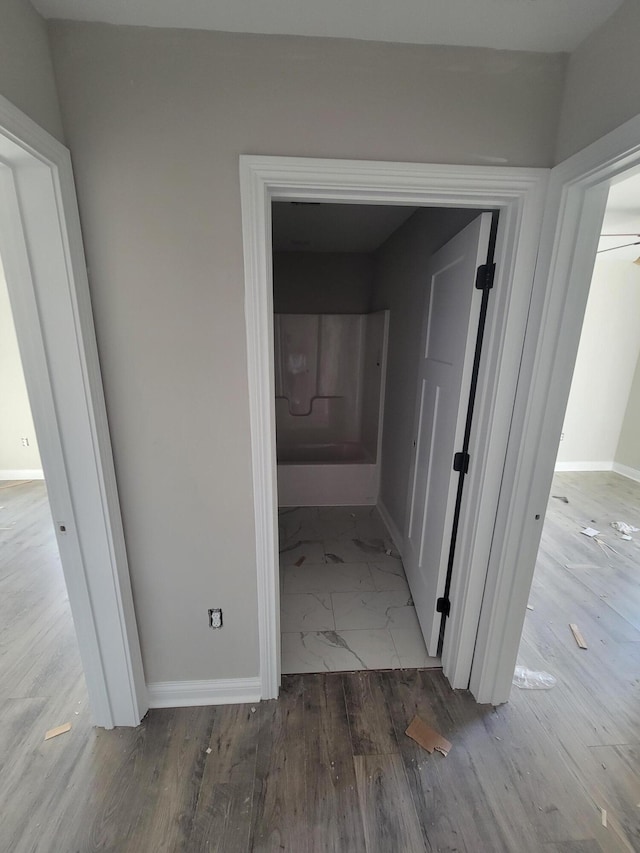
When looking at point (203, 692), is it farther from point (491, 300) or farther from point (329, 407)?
point (329, 407)

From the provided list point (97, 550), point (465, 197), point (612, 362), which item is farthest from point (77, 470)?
point (612, 362)

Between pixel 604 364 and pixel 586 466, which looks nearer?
pixel 604 364

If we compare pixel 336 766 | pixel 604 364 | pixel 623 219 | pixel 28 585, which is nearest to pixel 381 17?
pixel 336 766

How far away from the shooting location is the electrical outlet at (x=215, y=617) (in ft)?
4.78

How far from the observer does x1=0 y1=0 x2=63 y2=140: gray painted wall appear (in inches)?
33.4

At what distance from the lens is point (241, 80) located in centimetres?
104

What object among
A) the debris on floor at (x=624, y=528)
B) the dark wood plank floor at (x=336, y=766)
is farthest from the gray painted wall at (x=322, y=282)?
the dark wood plank floor at (x=336, y=766)

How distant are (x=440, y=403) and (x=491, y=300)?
0.52 metres

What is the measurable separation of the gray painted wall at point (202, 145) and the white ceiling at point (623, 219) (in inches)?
55.7

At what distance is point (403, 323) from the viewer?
2.64 m

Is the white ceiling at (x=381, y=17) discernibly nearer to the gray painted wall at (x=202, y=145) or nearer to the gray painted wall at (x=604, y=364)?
the gray painted wall at (x=202, y=145)

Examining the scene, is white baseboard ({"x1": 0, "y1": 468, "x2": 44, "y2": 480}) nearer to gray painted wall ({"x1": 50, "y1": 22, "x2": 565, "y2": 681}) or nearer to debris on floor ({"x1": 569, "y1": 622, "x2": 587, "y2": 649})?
gray painted wall ({"x1": 50, "y1": 22, "x2": 565, "y2": 681})

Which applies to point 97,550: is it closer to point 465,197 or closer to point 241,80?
point 241,80

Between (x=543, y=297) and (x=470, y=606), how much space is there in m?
1.22
